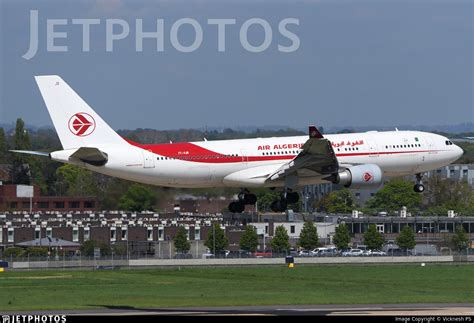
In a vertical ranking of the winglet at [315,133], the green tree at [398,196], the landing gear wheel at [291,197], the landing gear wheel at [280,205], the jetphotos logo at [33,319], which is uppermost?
the green tree at [398,196]

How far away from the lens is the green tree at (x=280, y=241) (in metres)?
162

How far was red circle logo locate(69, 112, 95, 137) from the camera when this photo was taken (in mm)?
95938

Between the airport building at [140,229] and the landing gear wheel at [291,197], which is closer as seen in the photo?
the landing gear wheel at [291,197]

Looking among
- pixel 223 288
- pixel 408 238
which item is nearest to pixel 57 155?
pixel 223 288

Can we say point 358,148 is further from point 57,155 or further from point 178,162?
point 57,155

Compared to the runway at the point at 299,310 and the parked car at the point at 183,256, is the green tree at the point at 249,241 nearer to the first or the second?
the parked car at the point at 183,256

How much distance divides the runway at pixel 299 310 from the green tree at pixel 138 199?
1287 inches

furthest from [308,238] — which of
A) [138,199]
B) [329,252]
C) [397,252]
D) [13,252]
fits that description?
[138,199]

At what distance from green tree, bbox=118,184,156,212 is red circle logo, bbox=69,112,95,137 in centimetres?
1965

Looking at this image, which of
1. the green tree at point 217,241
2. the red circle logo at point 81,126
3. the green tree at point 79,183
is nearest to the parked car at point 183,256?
the green tree at point 217,241

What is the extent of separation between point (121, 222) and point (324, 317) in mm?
79179

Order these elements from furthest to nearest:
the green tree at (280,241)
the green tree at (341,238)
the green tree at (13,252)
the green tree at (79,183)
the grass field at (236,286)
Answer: the green tree at (79,183) < the green tree at (341,238) < the green tree at (280,241) < the green tree at (13,252) < the grass field at (236,286)

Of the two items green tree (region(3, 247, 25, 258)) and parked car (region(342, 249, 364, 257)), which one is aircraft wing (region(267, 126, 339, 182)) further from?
green tree (region(3, 247, 25, 258))

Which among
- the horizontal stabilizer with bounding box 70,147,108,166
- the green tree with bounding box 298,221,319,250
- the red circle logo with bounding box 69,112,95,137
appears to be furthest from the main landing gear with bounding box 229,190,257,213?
the green tree with bounding box 298,221,319,250
